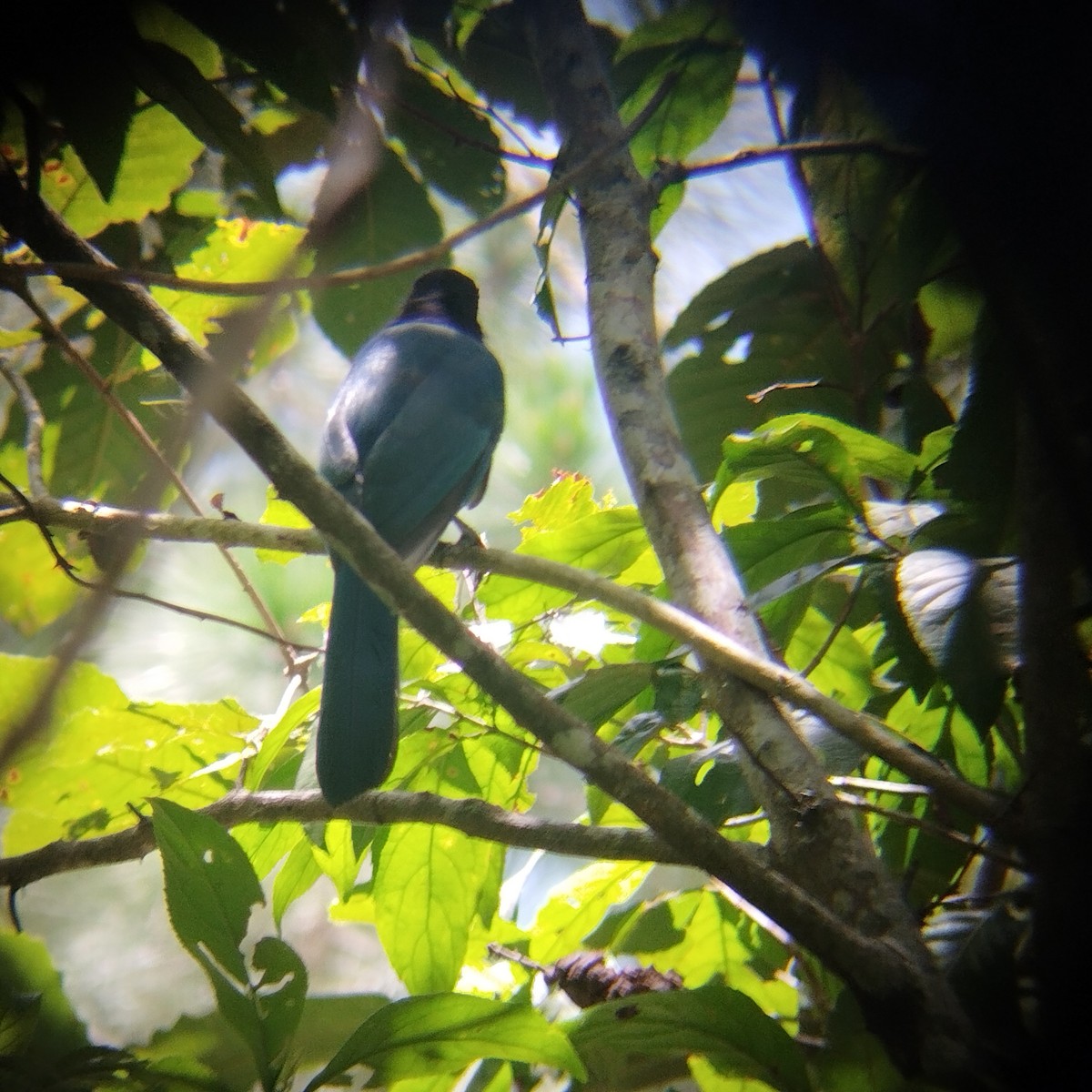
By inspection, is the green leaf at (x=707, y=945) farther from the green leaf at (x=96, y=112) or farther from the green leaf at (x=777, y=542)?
the green leaf at (x=96, y=112)

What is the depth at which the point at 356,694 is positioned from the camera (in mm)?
1659

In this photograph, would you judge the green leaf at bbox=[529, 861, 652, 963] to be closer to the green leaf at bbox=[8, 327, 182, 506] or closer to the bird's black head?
the green leaf at bbox=[8, 327, 182, 506]

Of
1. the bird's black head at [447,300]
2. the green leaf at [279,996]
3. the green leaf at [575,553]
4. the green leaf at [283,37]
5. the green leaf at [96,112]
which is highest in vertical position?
the bird's black head at [447,300]

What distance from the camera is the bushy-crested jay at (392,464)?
61.9 inches

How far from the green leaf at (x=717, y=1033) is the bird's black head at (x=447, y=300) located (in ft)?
7.68

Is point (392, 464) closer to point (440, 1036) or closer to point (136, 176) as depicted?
point (136, 176)

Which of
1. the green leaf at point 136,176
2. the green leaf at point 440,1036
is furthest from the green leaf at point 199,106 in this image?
the green leaf at point 440,1036

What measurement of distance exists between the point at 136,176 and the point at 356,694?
1.13 meters

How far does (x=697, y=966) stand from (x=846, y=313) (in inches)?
57.8

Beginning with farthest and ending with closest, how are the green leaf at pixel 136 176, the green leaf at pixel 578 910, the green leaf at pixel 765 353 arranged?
the green leaf at pixel 765 353 → the green leaf at pixel 578 910 → the green leaf at pixel 136 176

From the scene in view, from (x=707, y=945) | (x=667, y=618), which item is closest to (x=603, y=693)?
(x=667, y=618)

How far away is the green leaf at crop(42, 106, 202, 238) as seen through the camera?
1.84 m

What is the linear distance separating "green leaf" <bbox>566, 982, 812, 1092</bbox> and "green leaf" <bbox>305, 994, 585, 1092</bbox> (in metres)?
0.10

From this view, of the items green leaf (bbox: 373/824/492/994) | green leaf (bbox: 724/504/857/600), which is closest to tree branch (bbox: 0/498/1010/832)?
green leaf (bbox: 724/504/857/600)
